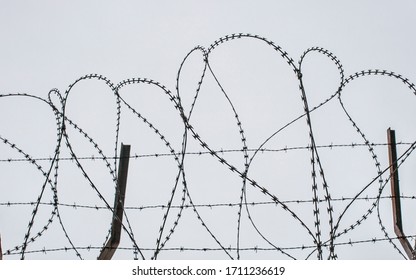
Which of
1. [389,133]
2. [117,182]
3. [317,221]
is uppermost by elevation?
[389,133]

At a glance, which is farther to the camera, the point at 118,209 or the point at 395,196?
the point at 395,196

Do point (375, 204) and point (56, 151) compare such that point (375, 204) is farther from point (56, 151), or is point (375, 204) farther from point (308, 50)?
point (56, 151)

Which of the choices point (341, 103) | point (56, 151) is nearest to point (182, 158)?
point (56, 151)

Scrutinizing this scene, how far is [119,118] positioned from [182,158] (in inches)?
29.4

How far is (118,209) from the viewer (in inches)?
225

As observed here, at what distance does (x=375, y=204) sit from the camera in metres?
5.63

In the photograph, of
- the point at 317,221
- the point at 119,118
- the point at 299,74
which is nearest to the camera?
the point at 317,221

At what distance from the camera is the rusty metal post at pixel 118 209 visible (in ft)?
18.2

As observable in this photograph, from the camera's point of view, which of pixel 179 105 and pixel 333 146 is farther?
pixel 333 146

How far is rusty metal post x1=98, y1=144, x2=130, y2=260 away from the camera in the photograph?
5.54 metres

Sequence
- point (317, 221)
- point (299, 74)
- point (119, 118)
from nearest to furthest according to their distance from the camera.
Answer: point (317, 221) → point (299, 74) → point (119, 118)

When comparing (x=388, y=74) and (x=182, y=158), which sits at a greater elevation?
(x=388, y=74)

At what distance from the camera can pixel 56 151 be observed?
5645 millimetres

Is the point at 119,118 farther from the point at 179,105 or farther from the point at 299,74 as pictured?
the point at 299,74
